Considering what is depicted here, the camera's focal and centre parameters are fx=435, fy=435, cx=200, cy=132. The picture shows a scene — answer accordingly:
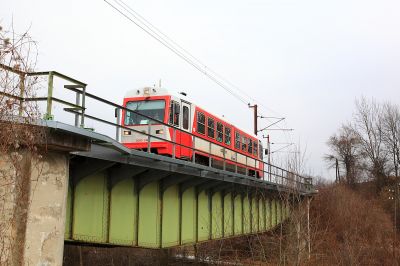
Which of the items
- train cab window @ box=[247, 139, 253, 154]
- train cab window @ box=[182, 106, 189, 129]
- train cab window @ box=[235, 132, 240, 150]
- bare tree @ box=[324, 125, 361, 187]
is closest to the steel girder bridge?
train cab window @ box=[182, 106, 189, 129]

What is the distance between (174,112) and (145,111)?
1.29 m

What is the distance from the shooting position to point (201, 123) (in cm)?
2108

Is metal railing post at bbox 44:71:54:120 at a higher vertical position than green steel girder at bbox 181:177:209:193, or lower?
higher

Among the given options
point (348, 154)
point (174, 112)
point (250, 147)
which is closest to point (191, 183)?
point (174, 112)

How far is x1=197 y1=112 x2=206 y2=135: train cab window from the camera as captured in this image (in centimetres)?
Answer: 2073

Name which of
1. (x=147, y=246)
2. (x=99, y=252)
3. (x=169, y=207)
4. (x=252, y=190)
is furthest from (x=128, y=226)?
(x=99, y=252)

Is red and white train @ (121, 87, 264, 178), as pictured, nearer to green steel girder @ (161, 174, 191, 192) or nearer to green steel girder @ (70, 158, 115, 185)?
green steel girder @ (161, 174, 191, 192)

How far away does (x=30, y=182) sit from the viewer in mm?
7188

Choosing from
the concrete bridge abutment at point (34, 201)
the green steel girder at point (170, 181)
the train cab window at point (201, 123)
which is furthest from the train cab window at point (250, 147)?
the concrete bridge abutment at point (34, 201)

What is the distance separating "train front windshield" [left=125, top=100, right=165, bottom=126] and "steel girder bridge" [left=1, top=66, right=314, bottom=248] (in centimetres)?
385

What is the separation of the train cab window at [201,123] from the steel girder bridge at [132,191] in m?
3.20

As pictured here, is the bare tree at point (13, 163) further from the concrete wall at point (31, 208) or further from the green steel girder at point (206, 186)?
the green steel girder at point (206, 186)

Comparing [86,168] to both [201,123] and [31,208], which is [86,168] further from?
[201,123]

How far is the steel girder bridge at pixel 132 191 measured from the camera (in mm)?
8531
